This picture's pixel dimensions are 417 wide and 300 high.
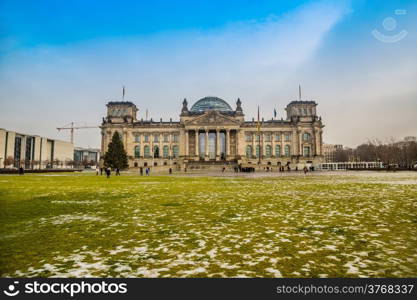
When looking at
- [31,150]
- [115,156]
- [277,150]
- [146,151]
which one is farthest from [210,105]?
[31,150]

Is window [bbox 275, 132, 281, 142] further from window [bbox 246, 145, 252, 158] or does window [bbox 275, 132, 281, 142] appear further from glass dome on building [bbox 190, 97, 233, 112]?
glass dome on building [bbox 190, 97, 233, 112]

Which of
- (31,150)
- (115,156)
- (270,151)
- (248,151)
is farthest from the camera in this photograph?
(31,150)

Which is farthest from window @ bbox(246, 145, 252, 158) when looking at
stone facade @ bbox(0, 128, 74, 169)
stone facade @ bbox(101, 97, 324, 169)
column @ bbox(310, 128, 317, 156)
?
stone facade @ bbox(0, 128, 74, 169)

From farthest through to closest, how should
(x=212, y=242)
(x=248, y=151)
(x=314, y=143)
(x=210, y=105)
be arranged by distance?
(x=210, y=105)
(x=248, y=151)
(x=314, y=143)
(x=212, y=242)

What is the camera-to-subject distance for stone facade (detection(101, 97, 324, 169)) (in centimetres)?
10562

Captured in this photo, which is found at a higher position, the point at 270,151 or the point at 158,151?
the point at 158,151

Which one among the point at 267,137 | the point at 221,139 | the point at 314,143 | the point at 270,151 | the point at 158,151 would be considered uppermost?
the point at 267,137

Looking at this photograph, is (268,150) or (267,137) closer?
(267,137)

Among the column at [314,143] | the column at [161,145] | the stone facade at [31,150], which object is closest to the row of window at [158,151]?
the column at [161,145]

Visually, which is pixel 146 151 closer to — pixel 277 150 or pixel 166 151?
pixel 166 151

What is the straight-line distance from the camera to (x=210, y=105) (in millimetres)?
115312

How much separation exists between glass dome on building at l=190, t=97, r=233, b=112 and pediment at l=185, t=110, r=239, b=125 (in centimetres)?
1194

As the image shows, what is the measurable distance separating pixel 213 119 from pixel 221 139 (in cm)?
871

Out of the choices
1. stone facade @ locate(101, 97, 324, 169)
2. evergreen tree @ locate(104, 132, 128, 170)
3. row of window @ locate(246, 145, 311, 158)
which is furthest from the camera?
row of window @ locate(246, 145, 311, 158)
